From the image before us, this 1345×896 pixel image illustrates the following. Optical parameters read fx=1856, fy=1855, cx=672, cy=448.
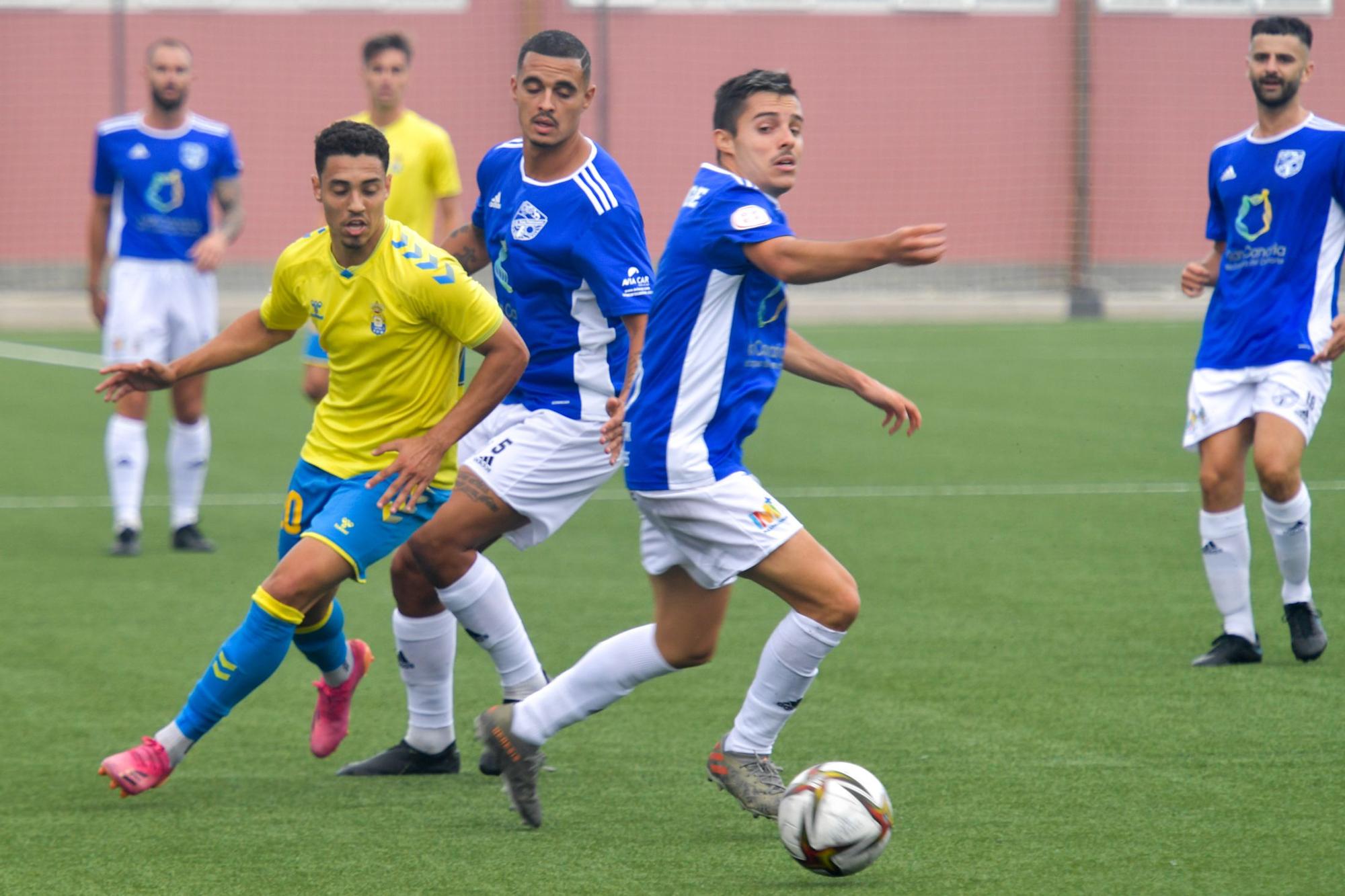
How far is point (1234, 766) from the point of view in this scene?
499 cm

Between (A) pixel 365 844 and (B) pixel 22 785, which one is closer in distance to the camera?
(A) pixel 365 844

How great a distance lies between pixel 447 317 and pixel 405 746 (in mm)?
1250

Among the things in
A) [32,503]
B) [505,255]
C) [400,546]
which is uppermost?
[505,255]

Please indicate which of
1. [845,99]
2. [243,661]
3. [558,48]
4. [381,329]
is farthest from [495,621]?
[845,99]

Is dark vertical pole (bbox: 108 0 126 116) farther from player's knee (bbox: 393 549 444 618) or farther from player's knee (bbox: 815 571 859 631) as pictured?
player's knee (bbox: 815 571 859 631)

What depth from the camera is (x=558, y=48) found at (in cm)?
517

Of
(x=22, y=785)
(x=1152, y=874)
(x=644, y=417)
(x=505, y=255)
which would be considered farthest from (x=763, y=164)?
(x=22, y=785)

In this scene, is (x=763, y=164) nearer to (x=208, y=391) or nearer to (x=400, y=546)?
(x=400, y=546)

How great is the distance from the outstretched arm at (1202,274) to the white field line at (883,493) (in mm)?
3399

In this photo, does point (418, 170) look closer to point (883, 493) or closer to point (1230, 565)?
point (883, 493)

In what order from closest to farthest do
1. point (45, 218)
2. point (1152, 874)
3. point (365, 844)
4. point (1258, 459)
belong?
point (1152, 874) < point (365, 844) < point (1258, 459) < point (45, 218)

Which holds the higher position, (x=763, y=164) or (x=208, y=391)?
(x=763, y=164)

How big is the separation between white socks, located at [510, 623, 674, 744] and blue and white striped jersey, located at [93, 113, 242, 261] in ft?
16.6

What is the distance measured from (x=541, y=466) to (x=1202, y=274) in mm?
2865
